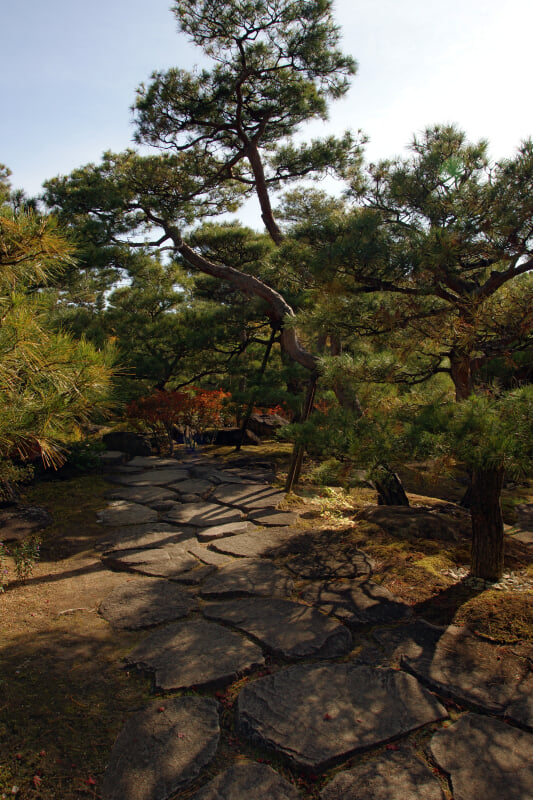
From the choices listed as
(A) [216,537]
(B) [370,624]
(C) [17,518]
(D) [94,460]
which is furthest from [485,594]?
(D) [94,460]

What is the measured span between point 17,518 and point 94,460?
2289 mm

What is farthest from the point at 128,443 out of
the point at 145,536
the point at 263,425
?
the point at 145,536

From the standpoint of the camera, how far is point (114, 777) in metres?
1.51

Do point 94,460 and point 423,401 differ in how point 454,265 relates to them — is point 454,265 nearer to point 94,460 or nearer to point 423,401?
point 423,401

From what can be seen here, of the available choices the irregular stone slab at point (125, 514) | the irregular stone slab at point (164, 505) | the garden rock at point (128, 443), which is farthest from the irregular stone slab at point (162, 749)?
the garden rock at point (128, 443)

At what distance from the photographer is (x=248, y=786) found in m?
1.50

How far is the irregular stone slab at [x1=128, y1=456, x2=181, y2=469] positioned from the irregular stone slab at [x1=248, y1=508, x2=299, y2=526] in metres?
2.64

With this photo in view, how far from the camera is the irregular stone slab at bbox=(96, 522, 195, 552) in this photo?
376cm

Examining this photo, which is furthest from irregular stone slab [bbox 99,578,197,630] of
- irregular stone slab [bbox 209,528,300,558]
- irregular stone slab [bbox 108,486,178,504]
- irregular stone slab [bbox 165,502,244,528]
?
irregular stone slab [bbox 108,486,178,504]

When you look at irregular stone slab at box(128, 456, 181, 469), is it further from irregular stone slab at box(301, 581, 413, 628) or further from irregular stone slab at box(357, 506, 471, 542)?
irregular stone slab at box(301, 581, 413, 628)

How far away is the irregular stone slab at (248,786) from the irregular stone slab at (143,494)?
3.67 metres

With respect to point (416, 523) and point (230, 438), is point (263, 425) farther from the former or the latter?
point (416, 523)

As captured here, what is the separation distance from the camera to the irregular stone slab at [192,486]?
5.48m

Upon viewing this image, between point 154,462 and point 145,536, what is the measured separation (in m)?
3.41
